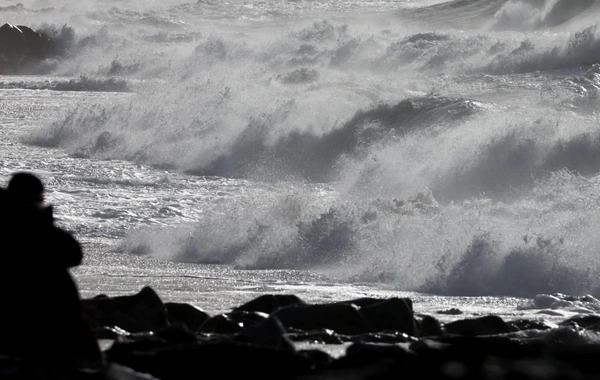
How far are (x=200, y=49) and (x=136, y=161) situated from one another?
23742 mm

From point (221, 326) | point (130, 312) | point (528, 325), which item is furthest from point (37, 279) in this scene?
point (528, 325)

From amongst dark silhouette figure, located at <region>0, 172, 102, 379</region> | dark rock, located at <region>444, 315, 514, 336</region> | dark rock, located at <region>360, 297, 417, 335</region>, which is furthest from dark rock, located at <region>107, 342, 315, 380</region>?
dark rock, located at <region>444, 315, 514, 336</region>

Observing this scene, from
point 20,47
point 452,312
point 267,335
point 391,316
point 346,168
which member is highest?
point 20,47

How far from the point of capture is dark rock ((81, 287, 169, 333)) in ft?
25.9

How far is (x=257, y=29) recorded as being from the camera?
61375 millimetres

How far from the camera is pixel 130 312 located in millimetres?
8055

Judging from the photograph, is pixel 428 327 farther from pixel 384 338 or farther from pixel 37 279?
pixel 37 279

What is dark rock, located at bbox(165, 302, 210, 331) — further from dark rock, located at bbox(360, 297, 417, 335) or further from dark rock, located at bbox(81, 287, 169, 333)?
dark rock, located at bbox(360, 297, 417, 335)

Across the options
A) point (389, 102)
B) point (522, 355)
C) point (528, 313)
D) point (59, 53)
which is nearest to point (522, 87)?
point (389, 102)

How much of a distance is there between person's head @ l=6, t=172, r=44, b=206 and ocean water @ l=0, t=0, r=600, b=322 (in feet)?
14.6

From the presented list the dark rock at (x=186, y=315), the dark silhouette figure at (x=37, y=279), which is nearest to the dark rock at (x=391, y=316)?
the dark rock at (x=186, y=315)

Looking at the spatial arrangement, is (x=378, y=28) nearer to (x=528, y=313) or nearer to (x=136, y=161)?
(x=136, y=161)

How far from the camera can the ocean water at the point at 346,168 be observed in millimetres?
12086

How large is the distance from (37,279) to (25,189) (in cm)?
40
